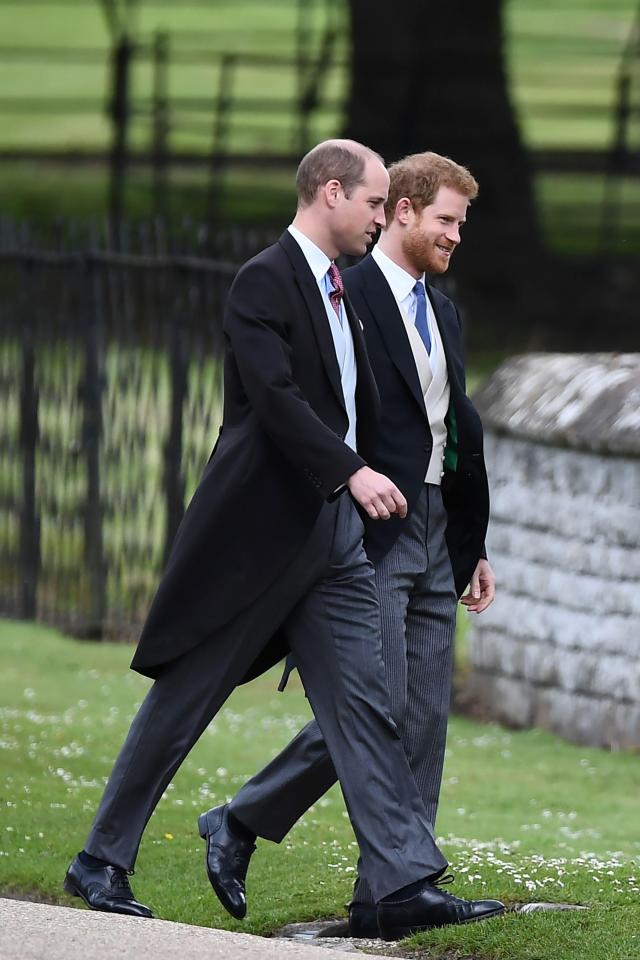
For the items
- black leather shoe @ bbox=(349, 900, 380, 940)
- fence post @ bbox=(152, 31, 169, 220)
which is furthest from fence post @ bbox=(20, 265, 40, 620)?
fence post @ bbox=(152, 31, 169, 220)

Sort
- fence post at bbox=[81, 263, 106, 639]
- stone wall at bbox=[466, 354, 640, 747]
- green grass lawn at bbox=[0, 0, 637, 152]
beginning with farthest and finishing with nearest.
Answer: green grass lawn at bbox=[0, 0, 637, 152]
fence post at bbox=[81, 263, 106, 639]
stone wall at bbox=[466, 354, 640, 747]

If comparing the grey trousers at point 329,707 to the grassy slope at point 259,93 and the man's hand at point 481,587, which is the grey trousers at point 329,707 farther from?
the grassy slope at point 259,93

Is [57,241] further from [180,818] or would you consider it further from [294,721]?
[180,818]

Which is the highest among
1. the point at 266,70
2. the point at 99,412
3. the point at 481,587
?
the point at 266,70

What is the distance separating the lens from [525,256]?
22422 mm

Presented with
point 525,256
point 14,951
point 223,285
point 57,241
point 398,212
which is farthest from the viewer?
point 525,256

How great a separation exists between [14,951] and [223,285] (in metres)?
6.34

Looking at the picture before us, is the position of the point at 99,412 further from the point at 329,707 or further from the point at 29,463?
the point at 329,707

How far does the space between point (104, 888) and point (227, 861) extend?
16.8 inches

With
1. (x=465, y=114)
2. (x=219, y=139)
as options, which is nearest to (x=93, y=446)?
(x=465, y=114)

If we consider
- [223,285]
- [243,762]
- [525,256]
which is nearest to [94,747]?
[243,762]

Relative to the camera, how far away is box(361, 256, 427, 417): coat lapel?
5.05m

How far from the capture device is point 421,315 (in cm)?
516

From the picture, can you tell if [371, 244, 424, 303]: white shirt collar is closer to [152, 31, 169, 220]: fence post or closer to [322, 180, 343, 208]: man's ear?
[322, 180, 343, 208]: man's ear
